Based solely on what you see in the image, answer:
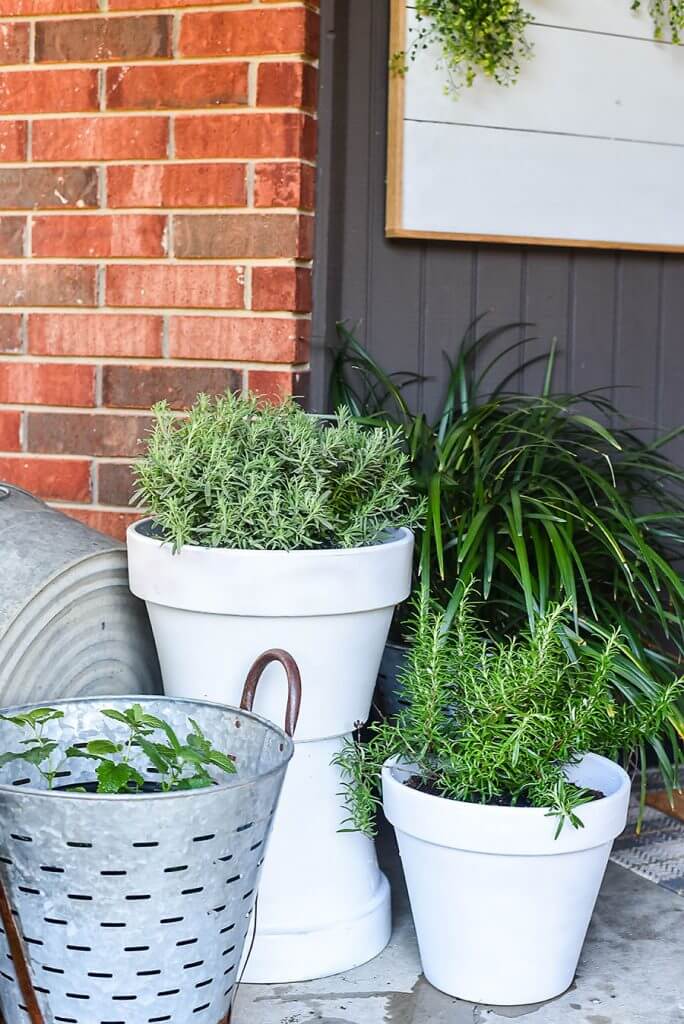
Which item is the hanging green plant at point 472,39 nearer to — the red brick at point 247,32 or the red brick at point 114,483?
the red brick at point 247,32

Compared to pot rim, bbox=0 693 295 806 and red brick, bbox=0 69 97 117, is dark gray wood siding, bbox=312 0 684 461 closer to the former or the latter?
red brick, bbox=0 69 97 117

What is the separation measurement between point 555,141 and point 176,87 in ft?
2.78

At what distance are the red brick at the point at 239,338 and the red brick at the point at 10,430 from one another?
40 centimetres

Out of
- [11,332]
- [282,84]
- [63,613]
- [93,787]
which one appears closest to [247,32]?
Result: [282,84]

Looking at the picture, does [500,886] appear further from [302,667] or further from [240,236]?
[240,236]

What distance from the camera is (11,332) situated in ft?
8.31

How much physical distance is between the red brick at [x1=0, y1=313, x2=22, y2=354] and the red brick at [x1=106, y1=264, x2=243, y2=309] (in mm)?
231

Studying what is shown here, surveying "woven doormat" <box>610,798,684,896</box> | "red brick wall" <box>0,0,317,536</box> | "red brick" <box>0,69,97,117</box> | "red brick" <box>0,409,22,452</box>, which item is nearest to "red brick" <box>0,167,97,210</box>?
"red brick wall" <box>0,0,317,536</box>

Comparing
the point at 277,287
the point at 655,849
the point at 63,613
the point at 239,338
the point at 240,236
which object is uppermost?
the point at 240,236

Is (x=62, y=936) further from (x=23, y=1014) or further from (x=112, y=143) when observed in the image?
(x=112, y=143)

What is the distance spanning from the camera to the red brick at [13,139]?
2.48m

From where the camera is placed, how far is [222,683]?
1828mm

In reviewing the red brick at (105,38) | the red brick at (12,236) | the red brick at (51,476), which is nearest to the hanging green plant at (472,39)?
the red brick at (105,38)

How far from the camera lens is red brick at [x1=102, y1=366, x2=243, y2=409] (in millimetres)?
2381
